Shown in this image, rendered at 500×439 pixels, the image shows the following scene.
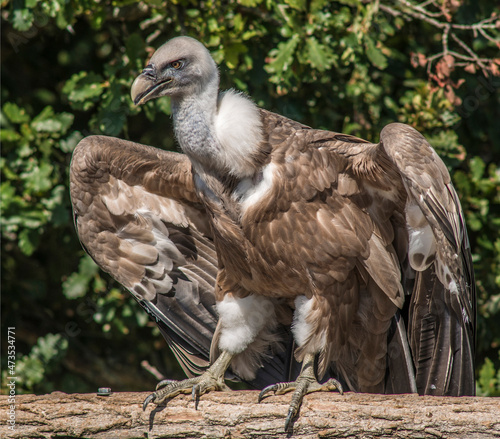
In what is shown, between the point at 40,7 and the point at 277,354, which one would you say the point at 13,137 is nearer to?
the point at 40,7

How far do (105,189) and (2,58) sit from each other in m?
2.28

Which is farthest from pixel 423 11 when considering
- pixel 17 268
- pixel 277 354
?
pixel 17 268

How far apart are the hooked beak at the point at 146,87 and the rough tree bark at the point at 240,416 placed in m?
1.58

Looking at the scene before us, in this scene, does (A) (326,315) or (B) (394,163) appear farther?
(A) (326,315)

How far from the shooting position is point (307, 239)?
3738 millimetres

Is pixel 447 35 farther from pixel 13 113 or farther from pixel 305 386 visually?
pixel 13 113

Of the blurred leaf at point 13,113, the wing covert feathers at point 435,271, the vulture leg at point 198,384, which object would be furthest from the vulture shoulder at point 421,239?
the blurred leaf at point 13,113

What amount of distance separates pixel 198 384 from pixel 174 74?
1.74m

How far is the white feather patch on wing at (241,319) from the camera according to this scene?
161 inches

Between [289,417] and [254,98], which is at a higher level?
[254,98]

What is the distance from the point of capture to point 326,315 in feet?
12.6

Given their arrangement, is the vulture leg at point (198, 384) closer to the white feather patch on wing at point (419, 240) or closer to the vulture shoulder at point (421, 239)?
the vulture shoulder at point (421, 239)

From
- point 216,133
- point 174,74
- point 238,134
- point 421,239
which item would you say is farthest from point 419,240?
point 174,74

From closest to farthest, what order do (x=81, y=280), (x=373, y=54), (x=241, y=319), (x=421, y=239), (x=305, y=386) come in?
(x=305, y=386), (x=421, y=239), (x=241, y=319), (x=373, y=54), (x=81, y=280)
